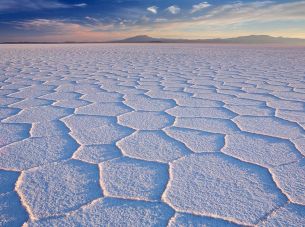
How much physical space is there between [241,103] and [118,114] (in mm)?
942

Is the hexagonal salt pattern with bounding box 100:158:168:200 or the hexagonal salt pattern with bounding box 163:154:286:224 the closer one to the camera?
the hexagonal salt pattern with bounding box 163:154:286:224

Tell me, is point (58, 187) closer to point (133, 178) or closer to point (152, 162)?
point (133, 178)

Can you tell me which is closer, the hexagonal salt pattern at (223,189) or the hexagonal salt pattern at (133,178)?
the hexagonal salt pattern at (223,189)

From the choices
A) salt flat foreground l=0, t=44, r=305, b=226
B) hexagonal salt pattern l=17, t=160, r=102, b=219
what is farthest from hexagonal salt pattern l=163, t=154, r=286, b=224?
hexagonal salt pattern l=17, t=160, r=102, b=219

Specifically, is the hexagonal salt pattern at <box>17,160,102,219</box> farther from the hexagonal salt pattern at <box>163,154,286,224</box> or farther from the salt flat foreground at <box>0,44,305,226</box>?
the hexagonal salt pattern at <box>163,154,286,224</box>

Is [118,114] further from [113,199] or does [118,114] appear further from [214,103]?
[113,199]

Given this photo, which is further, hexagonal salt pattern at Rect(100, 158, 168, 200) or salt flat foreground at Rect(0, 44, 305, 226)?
hexagonal salt pattern at Rect(100, 158, 168, 200)

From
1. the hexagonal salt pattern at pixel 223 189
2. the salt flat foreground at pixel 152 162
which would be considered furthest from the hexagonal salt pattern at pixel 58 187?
the hexagonal salt pattern at pixel 223 189

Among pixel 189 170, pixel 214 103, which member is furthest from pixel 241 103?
pixel 189 170

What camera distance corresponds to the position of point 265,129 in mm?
1769

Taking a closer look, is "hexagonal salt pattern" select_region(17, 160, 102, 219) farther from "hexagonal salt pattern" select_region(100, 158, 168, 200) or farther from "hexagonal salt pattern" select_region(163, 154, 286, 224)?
"hexagonal salt pattern" select_region(163, 154, 286, 224)

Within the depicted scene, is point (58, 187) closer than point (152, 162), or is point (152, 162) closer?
point (58, 187)

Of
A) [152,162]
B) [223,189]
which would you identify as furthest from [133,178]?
[223,189]

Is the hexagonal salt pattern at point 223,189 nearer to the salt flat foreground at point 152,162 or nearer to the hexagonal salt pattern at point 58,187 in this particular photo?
the salt flat foreground at point 152,162
